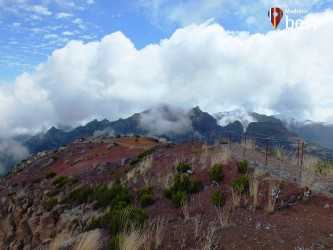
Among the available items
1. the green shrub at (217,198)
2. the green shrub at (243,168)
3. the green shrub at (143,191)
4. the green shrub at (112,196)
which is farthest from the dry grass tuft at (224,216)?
the green shrub at (112,196)

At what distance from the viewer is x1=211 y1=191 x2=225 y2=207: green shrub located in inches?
550

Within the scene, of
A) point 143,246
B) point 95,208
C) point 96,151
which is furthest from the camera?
point 96,151

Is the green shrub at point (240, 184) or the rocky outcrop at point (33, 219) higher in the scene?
the green shrub at point (240, 184)

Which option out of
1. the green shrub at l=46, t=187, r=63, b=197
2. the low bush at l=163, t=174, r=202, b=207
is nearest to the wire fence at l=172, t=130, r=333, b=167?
the low bush at l=163, t=174, r=202, b=207

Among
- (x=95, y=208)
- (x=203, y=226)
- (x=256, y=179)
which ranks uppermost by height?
(x=256, y=179)

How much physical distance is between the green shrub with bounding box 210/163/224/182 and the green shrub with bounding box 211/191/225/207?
1.72m

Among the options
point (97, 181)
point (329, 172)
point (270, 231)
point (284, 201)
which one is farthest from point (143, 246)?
point (97, 181)

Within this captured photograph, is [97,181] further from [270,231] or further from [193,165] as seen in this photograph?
[270,231]

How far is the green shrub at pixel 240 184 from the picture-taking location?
1423cm

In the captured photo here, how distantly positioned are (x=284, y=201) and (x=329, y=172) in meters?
6.06

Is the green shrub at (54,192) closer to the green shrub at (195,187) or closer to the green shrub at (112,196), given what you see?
the green shrub at (112,196)

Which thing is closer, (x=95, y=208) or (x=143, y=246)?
(x=143, y=246)

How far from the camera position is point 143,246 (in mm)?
11664

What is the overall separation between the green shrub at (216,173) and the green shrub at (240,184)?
57.1 inches
